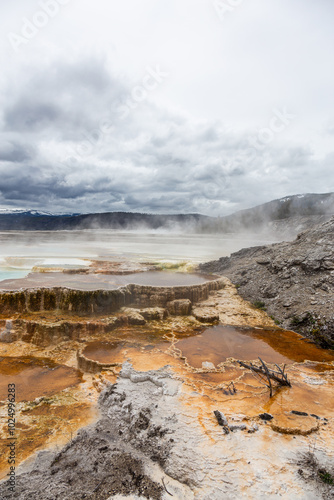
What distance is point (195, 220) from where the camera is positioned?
155 meters

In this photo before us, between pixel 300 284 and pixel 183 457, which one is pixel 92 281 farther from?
pixel 300 284

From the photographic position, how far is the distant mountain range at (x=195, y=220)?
10374 centimetres

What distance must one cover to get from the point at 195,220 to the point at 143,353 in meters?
148


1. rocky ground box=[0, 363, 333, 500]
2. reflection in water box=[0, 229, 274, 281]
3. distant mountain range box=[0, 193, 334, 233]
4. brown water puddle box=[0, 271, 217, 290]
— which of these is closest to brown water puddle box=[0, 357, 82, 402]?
rocky ground box=[0, 363, 333, 500]

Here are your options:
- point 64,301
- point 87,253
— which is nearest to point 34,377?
point 64,301

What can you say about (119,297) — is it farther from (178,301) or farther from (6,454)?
(6,454)

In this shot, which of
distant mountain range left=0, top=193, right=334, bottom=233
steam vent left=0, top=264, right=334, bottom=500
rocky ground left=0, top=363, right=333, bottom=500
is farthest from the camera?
distant mountain range left=0, top=193, right=334, bottom=233

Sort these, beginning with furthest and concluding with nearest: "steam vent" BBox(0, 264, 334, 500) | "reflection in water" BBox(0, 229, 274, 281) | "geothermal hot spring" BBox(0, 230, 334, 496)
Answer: "reflection in water" BBox(0, 229, 274, 281), "geothermal hot spring" BBox(0, 230, 334, 496), "steam vent" BBox(0, 264, 334, 500)

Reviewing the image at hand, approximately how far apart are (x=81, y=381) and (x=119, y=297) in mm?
5243

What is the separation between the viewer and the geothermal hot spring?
616 centimetres

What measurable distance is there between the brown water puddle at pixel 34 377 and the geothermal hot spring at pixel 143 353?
31 mm

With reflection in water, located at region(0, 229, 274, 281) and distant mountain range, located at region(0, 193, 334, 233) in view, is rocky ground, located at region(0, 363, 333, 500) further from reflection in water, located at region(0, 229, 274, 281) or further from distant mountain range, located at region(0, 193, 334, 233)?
distant mountain range, located at region(0, 193, 334, 233)

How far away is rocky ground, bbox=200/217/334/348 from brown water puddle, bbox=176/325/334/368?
92 cm

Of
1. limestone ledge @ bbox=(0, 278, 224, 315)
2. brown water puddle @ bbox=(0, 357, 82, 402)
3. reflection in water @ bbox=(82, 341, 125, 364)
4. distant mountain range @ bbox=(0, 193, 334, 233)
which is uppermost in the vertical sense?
distant mountain range @ bbox=(0, 193, 334, 233)
